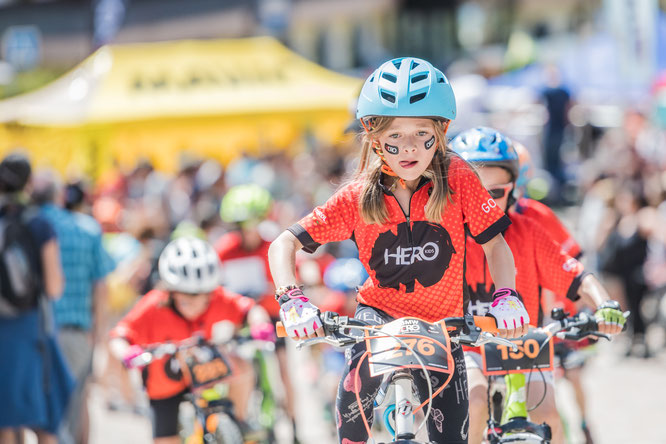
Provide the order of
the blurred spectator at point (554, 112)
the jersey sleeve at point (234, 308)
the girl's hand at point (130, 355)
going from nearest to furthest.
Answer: the girl's hand at point (130, 355), the jersey sleeve at point (234, 308), the blurred spectator at point (554, 112)

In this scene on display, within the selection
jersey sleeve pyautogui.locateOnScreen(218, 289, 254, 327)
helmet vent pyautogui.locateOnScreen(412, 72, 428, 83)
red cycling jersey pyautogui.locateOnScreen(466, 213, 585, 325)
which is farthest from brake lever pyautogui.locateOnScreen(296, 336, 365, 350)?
jersey sleeve pyautogui.locateOnScreen(218, 289, 254, 327)

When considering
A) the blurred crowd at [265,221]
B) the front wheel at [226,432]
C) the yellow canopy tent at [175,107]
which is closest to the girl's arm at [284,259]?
the blurred crowd at [265,221]

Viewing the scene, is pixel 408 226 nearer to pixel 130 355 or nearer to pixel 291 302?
pixel 291 302

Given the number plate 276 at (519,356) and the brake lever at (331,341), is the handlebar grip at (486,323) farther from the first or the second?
the number plate 276 at (519,356)

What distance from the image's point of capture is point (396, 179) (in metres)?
4.36

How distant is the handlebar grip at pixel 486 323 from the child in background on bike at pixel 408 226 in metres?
0.04

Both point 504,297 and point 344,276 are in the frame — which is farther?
point 344,276

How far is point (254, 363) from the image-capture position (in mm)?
8273

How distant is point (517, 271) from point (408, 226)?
1.30 meters

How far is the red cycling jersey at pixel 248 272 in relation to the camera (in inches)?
342

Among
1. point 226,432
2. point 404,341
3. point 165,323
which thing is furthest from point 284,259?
point 165,323

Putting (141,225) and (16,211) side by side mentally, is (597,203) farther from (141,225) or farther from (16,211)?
(16,211)

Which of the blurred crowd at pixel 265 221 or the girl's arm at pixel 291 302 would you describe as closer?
the girl's arm at pixel 291 302

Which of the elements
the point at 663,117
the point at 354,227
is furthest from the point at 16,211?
the point at 663,117
